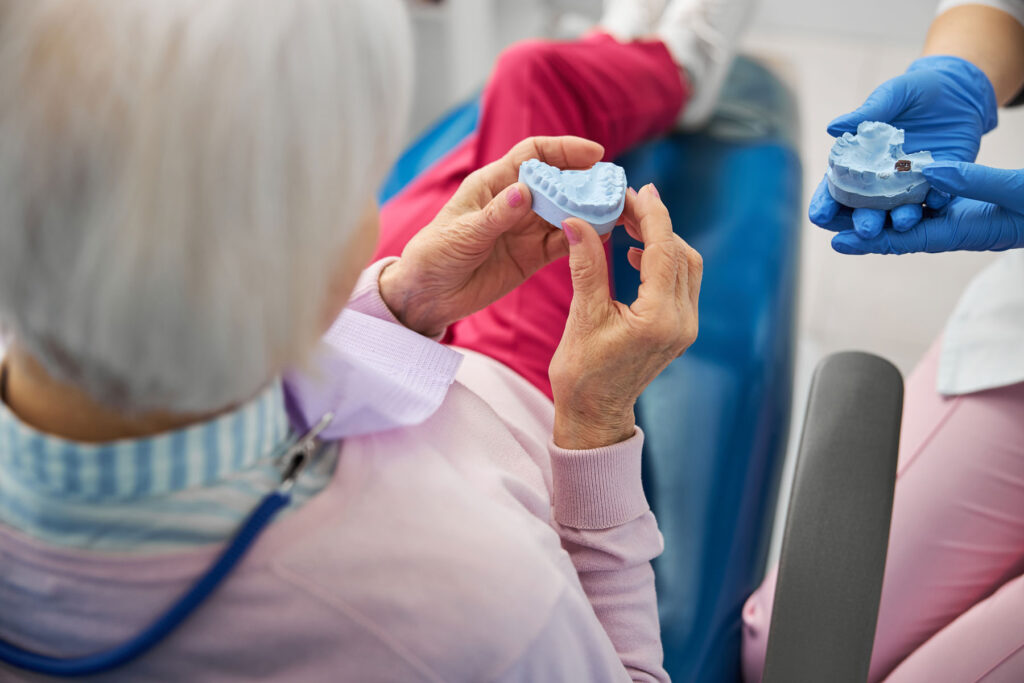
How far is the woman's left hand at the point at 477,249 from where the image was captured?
654mm

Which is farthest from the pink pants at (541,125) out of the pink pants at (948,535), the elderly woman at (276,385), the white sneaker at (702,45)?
the pink pants at (948,535)

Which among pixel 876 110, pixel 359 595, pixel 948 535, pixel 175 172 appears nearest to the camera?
pixel 175 172

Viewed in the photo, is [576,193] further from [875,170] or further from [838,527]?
[838,527]

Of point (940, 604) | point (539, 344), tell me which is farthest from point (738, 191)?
point (940, 604)

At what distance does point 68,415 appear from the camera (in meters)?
0.44

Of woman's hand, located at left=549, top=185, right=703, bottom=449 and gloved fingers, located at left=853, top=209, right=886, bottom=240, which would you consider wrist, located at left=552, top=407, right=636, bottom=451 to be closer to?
woman's hand, located at left=549, top=185, right=703, bottom=449

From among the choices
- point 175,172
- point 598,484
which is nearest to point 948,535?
point 598,484

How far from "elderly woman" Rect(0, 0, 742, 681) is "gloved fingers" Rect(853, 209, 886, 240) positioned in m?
0.16

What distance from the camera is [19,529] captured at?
17.5 inches

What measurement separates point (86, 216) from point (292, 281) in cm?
10

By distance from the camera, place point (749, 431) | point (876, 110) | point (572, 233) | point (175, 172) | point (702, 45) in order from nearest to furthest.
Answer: point (175, 172) → point (572, 233) → point (876, 110) → point (749, 431) → point (702, 45)

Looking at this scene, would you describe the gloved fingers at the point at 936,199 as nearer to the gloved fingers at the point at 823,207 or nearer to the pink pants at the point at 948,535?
the gloved fingers at the point at 823,207

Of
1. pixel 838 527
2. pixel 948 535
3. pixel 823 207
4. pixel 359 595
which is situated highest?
Answer: pixel 823 207

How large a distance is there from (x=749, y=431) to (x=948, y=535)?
9.1 inches
